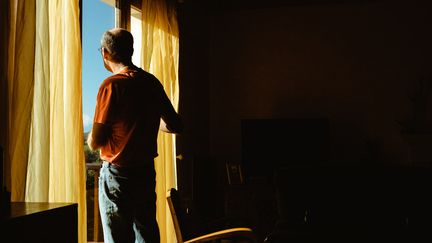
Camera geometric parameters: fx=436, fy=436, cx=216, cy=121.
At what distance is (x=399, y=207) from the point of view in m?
2.04

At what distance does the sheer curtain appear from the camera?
6.19ft

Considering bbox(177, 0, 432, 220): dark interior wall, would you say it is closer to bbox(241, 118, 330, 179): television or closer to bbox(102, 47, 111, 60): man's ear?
bbox(241, 118, 330, 179): television

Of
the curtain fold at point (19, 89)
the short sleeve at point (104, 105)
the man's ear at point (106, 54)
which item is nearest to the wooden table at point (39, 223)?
the curtain fold at point (19, 89)

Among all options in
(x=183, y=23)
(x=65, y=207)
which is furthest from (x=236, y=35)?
(x=65, y=207)

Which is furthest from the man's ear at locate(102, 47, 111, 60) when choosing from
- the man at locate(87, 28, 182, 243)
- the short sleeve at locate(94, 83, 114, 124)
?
the short sleeve at locate(94, 83, 114, 124)

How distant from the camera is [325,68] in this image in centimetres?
535

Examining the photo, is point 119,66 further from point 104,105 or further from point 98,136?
point 98,136

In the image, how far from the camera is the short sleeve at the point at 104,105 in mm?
1929

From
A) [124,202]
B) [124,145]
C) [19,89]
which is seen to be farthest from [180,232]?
[19,89]

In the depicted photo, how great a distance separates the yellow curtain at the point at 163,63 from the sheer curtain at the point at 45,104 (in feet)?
3.43

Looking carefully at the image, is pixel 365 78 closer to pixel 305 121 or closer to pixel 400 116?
pixel 400 116

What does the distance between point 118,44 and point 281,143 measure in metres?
3.31

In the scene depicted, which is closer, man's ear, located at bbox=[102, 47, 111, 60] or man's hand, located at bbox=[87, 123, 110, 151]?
man's hand, located at bbox=[87, 123, 110, 151]

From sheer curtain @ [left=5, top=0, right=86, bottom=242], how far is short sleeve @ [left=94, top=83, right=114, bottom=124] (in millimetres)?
284
